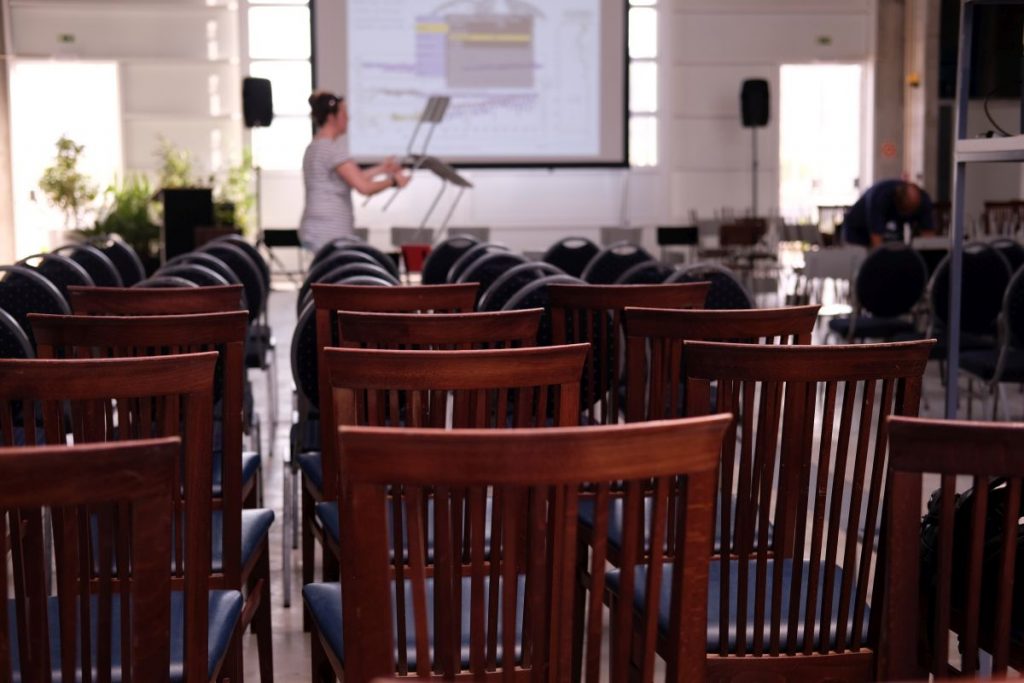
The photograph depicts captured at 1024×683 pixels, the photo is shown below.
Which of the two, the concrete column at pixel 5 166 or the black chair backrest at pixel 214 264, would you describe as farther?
the concrete column at pixel 5 166

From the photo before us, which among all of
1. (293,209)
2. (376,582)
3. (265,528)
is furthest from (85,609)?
(293,209)

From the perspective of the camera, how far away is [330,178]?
23.0ft

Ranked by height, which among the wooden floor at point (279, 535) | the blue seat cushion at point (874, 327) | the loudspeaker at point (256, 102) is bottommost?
the wooden floor at point (279, 535)

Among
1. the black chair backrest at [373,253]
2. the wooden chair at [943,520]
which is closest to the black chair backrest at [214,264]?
the black chair backrest at [373,253]

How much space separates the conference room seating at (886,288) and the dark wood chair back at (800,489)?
4.85 metres

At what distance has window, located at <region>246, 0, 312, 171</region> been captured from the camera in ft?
50.2

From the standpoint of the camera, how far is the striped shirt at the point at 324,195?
6.97 metres

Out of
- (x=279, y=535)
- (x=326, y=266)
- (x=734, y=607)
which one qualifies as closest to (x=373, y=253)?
(x=326, y=266)

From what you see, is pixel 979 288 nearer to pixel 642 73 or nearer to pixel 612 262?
pixel 612 262

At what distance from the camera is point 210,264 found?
16.5ft

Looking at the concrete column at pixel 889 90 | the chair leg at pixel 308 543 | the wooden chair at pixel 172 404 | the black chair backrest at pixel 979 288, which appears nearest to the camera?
the wooden chair at pixel 172 404

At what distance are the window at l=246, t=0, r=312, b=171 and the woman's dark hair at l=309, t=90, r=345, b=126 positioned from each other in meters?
8.56

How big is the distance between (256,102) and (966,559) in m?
10.9

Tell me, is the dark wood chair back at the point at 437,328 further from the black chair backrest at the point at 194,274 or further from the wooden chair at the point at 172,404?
the black chair backrest at the point at 194,274
